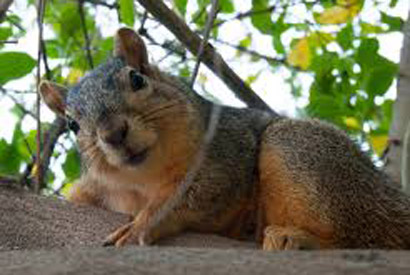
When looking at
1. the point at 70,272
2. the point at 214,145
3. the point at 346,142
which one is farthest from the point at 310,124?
the point at 70,272

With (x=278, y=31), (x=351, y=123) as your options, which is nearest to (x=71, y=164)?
(x=278, y=31)

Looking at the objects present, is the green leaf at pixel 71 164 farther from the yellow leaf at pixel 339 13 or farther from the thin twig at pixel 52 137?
the yellow leaf at pixel 339 13

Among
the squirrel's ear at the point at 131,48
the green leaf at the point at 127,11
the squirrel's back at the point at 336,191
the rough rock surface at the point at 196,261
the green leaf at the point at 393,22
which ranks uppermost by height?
the green leaf at the point at 393,22

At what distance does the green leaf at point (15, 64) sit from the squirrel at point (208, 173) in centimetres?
24

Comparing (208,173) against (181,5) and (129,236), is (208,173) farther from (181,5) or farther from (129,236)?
(181,5)

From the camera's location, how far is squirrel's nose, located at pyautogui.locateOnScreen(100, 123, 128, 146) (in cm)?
299

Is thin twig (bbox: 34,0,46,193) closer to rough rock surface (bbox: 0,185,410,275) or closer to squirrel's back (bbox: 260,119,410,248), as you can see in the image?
rough rock surface (bbox: 0,185,410,275)

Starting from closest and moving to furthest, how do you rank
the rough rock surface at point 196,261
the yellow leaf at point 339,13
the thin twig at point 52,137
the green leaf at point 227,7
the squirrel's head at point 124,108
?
the rough rock surface at point 196,261 → the squirrel's head at point 124,108 → the thin twig at point 52,137 → the green leaf at point 227,7 → the yellow leaf at point 339,13

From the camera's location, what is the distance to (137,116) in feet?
10.5

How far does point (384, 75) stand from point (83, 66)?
79.1 inches

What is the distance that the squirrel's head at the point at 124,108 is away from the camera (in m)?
3.08

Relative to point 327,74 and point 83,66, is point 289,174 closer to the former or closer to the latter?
point 327,74

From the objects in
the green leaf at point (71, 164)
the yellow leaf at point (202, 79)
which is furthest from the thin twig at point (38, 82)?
the green leaf at point (71, 164)

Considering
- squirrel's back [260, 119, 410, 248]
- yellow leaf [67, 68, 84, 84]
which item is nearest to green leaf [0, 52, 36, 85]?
squirrel's back [260, 119, 410, 248]
